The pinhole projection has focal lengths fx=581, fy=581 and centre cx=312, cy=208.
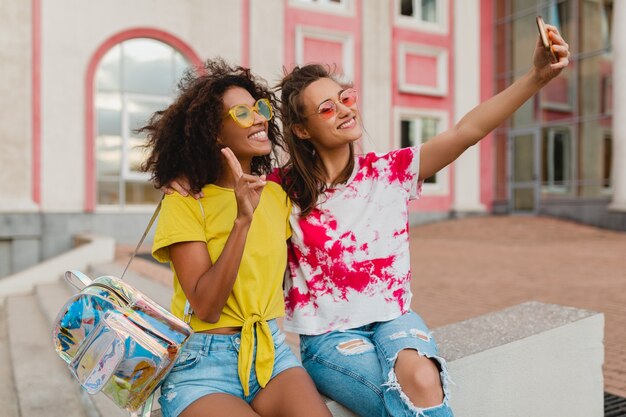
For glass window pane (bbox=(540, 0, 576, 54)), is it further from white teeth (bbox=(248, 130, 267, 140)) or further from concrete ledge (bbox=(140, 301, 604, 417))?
white teeth (bbox=(248, 130, 267, 140))

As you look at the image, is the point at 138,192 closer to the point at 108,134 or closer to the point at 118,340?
the point at 108,134

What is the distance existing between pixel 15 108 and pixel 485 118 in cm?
1098

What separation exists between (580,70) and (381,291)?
16.4m

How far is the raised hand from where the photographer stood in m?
1.97

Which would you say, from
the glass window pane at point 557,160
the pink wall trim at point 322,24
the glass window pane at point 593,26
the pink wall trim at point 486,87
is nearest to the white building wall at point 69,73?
the pink wall trim at point 322,24

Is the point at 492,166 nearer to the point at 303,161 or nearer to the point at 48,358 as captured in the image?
the point at 48,358

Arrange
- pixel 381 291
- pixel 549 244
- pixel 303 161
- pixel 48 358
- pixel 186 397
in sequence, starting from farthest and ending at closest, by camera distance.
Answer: pixel 549 244 < pixel 48 358 < pixel 303 161 < pixel 381 291 < pixel 186 397

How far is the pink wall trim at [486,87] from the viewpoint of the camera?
56.5 ft

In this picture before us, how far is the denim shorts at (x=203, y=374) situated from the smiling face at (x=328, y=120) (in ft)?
2.72

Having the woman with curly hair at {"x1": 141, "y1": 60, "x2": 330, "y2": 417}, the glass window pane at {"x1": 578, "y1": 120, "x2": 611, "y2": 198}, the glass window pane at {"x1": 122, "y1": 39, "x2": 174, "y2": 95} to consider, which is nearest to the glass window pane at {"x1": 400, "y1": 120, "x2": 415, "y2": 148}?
the glass window pane at {"x1": 578, "y1": 120, "x2": 611, "y2": 198}

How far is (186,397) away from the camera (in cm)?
170

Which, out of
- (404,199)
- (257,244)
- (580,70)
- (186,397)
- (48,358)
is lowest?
(48,358)

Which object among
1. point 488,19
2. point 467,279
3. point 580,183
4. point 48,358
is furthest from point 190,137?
point 488,19

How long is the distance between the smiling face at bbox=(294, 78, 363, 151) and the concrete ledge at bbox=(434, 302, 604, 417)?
3.18 ft
